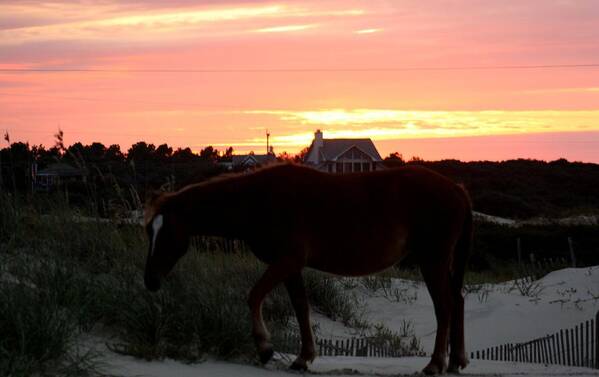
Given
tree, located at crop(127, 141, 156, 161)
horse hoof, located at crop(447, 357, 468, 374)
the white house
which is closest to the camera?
horse hoof, located at crop(447, 357, 468, 374)

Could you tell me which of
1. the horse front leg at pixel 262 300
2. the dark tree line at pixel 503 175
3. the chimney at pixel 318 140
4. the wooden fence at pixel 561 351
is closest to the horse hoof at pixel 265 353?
the horse front leg at pixel 262 300

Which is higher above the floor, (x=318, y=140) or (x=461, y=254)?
(x=318, y=140)

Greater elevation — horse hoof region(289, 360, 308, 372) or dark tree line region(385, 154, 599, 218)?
dark tree line region(385, 154, 599, 218)

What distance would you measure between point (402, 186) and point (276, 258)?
1387mm

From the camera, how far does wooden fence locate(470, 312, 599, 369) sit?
12297mm

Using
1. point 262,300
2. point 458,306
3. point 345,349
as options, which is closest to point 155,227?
point 262,300

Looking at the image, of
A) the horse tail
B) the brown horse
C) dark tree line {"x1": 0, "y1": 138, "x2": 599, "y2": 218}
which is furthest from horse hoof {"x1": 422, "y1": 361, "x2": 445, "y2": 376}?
dark tree line {"x1": 0, "y1": 138, "x2": 599, "y2": 218}

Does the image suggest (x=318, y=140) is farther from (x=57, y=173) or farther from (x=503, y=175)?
(x=57, y=173)

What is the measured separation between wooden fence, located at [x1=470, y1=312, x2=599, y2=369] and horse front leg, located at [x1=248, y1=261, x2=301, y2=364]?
5.38 metres

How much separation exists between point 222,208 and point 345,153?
55.9 meters

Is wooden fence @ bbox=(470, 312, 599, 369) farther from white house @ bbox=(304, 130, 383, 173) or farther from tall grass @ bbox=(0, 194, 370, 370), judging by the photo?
white house @ bbox=(304, 130, 383, 173)

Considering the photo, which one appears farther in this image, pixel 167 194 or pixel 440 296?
pixel 440 296

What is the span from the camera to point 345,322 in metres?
14.7

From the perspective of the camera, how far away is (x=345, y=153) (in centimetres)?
6406
